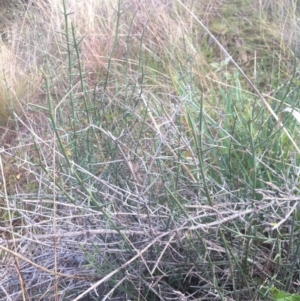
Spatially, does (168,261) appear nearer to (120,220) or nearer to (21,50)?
(120,220)

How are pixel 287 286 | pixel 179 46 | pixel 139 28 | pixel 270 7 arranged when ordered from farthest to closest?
pixel 270 7 < pixel 139 28 < pixel 179 46 < pixel 287 286

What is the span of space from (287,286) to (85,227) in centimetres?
44

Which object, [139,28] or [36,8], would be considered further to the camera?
[36,8]

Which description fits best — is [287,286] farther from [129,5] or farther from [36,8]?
[36,8]

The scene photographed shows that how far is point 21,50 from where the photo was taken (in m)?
2.36

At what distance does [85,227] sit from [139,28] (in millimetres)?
1459

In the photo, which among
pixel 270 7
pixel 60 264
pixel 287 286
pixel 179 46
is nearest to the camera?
pixel 287 286

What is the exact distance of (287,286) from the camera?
3.46 ft

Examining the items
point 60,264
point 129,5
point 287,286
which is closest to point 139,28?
point 129,5

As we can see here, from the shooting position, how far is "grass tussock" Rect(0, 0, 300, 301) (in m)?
0.99

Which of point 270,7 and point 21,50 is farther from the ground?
point 270,7

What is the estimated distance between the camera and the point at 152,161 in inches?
39.9

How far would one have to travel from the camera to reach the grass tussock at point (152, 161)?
990 millimetres

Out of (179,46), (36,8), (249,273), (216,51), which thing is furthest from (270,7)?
(249,273)
